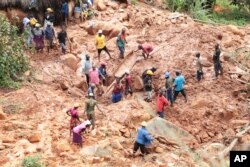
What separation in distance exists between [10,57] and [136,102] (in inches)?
161

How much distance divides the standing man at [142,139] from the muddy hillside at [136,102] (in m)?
0.22

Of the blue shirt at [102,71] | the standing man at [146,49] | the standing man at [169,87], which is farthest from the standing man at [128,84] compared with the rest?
the standing man at [146,49]

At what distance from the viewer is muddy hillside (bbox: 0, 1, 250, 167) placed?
11492mm

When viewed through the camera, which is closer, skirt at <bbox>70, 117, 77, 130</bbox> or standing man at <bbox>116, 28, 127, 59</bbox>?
skirt at <bbox>70, 117, 77, 130</bbox>

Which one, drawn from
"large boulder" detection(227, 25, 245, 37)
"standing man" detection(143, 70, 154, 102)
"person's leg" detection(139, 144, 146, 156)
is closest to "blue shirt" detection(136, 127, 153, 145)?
"person's leg" detection(139, 144, 146, 156)

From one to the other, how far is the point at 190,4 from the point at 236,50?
211 inches

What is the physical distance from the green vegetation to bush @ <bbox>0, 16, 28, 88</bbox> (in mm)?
7749

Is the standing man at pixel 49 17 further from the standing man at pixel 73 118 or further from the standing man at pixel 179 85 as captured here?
the standing man at pixel 73 118

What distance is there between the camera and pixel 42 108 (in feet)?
44.3

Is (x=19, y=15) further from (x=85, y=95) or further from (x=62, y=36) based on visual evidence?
(x=85, y=95)

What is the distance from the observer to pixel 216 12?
77.4ft

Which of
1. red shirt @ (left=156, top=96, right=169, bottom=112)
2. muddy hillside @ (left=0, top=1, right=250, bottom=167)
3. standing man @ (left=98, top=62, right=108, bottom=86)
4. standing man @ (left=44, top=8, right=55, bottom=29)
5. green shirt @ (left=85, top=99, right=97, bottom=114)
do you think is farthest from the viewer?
standing man @ (left=44, top=8, right=55, bottom=29)

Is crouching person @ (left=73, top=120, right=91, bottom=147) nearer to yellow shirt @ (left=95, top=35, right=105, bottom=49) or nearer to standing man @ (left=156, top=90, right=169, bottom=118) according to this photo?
standing man @ (left=156, top=90, right=169, bottom=118)

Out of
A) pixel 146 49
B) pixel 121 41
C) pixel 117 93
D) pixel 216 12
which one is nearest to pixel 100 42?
pixel 121 41
